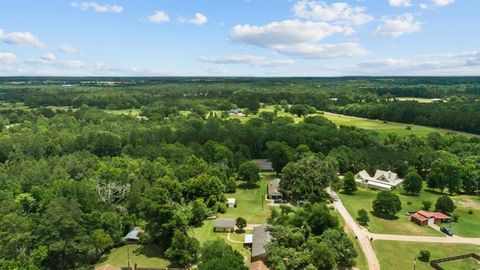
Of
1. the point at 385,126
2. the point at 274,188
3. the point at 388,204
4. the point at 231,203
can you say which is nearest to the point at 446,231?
the point at 388,204

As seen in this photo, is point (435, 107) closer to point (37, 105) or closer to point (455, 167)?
point (455, 167)

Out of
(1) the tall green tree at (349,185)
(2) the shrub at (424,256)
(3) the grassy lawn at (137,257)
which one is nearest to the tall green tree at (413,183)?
(1) the tall green tree at (349,185)

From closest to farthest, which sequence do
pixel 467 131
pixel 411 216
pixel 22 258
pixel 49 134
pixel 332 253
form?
pixel 22 258
pixel 332 253
pixel 411 216
pixel 49 134
pixel 467 131

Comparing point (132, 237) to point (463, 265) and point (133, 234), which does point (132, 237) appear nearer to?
point (133, 234)

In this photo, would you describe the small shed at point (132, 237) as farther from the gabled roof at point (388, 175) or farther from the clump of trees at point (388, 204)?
the gabled roof at point (388, 175)

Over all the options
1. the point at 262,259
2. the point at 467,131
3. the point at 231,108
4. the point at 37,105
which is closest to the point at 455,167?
the point at 262,259

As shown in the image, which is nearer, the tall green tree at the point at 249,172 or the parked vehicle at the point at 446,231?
the parked vehicle at the point at 446,231

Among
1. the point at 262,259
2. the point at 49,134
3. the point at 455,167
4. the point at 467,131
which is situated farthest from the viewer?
the point at 467,131

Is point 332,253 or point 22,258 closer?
point 22,258
